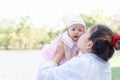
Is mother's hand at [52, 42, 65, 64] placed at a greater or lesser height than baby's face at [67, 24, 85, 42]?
lesser

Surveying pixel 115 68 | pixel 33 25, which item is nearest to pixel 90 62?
pixel 115 68

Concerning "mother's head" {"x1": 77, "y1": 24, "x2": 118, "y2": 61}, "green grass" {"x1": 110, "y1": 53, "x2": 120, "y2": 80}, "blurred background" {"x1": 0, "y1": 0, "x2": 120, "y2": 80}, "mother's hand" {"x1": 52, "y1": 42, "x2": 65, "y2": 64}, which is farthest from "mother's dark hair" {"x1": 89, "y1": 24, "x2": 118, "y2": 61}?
"blurred background" {"x1": 0, "y1": 0, "x2": 120, "y2": 80}

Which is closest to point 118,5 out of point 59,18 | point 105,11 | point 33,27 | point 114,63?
point 105,11

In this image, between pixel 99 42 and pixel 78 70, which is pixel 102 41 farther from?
pixel 78 70

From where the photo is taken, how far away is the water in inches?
284

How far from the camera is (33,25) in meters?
10.4

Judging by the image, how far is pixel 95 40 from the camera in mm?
1119

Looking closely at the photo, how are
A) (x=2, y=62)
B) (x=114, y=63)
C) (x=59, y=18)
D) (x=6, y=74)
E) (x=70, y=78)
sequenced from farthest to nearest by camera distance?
(x=59, y=18) → (x=2, y=62) → (x=6, y=74) → (x=114, y=63) → (x=70, y=78)

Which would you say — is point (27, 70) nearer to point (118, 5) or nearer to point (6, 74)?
point (6, 74)

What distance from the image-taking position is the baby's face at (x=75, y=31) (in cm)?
141

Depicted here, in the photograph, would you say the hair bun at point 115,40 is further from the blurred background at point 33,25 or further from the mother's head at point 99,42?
the blurred background at point 33,25

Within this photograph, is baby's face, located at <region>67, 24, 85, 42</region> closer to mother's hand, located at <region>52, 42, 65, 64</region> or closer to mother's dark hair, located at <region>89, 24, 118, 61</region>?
mother's hand, located at <region>52, 42, 65, 64</region>

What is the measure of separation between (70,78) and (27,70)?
6.77m

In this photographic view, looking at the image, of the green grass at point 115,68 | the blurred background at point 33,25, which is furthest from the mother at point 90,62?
the blurred background at point 33,25
